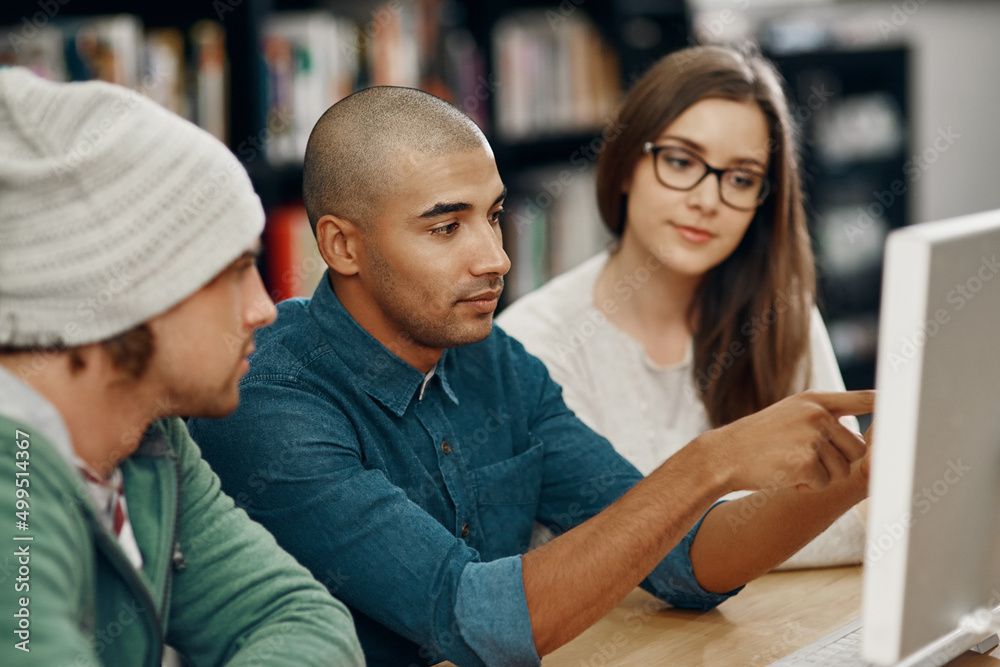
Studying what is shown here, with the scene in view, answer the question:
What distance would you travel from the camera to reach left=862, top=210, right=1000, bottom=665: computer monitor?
0.74m

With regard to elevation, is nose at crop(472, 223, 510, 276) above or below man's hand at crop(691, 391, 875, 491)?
above

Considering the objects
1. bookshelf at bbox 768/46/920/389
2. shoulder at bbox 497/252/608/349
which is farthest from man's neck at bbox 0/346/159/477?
bookshelf at bbox 768/46/920/389

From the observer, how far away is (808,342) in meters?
1.80

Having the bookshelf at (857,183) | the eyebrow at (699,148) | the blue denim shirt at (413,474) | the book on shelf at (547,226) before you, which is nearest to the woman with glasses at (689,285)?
the eyebrow at (699,148)

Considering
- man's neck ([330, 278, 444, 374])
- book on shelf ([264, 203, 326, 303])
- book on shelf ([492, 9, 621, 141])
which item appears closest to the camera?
man's neck ([330, 278, 444, 374])

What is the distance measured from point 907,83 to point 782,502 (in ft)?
9.92

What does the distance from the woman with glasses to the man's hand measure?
0.62 m

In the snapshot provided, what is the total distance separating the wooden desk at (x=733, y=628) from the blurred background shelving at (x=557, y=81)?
0.88m

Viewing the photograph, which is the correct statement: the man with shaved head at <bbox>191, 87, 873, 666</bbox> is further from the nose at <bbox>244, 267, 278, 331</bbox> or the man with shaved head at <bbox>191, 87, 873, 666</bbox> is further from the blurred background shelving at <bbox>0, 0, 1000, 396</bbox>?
the blurred background shelving at <bbox>0, 0, 1000, 396</bbox>

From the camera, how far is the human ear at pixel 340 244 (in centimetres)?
124

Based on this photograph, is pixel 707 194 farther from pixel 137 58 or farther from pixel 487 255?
pixel 137 58

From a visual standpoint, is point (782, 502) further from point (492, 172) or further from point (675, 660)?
point (492, 172)

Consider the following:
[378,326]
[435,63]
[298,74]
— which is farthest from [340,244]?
[435,63]

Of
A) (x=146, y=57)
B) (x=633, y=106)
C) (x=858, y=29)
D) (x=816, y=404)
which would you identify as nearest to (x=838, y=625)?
(x=816, y=404)
